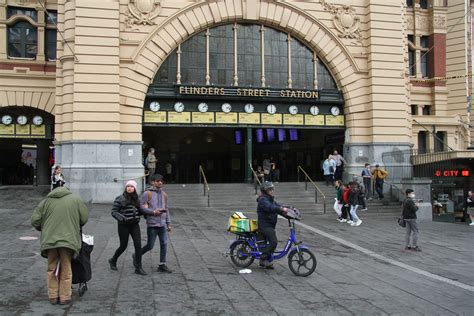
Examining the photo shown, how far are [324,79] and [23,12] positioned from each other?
1770cm

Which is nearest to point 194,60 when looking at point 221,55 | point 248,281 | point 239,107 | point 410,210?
point 221,55

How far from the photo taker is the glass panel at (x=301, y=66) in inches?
1013

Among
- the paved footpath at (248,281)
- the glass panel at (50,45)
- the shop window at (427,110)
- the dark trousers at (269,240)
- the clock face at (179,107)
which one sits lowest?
the paved footpath at (248,281)

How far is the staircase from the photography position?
68.2 ft

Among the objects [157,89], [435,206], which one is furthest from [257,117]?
[435,206]

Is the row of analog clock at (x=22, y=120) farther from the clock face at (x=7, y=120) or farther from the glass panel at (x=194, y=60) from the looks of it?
→ the glass panel at (x=194, y=60)

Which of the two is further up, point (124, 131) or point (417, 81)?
point (417, 81)

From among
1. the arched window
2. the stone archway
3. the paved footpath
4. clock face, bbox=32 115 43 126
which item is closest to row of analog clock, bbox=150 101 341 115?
the stone archway

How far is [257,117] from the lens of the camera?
25.1 meters

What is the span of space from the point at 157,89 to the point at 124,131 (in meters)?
2.85

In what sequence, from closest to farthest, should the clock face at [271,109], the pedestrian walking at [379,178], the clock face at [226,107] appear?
the pedestrian walking at [379,178]
the clock face at [226,107]
the clock face at [271,109]

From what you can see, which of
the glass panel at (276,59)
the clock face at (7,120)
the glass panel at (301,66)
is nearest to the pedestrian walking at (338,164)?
the glass panel at (301,66)

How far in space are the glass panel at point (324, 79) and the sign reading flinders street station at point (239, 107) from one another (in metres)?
0.92

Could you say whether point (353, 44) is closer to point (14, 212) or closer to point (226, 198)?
point (226, 198)
